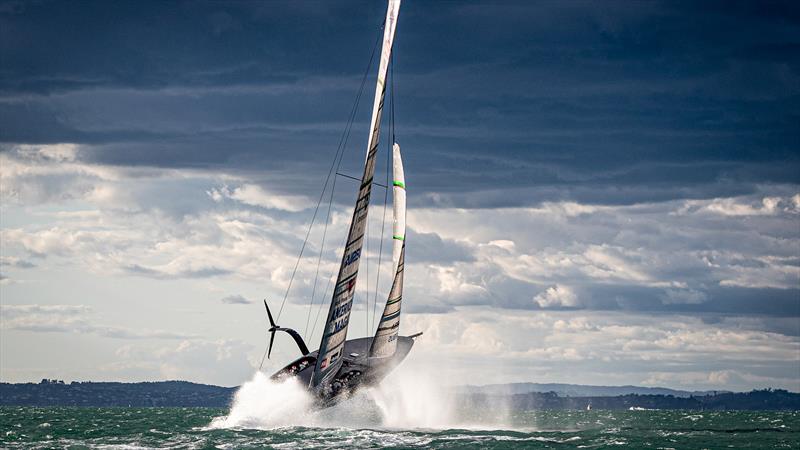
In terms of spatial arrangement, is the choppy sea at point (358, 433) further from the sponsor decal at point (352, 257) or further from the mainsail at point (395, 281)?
the sponsor decal at point (352, 257)

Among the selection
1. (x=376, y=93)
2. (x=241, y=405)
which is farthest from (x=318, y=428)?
(x=376, y=93)

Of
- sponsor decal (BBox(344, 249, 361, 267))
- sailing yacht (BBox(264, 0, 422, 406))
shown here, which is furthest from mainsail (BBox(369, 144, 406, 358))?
sponsor decal (BBox(344, 249, 361, 267))

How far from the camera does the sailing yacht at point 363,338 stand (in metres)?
60.6

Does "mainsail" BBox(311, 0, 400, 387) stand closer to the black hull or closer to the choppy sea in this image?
the black hull

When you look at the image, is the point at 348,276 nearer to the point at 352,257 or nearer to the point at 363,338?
the point at 352,257

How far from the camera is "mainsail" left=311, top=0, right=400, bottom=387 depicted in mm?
60344

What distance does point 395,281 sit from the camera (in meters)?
65.2

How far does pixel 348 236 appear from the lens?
198ft

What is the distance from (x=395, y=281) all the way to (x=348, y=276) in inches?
196

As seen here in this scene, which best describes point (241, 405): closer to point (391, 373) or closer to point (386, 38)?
point (391, 373)

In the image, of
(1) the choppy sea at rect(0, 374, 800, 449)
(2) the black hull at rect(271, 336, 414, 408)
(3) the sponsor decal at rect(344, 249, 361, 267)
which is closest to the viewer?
(1) the choppy sea at rect(0, 374, 800, 449)

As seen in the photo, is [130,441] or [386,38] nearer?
[130,441]

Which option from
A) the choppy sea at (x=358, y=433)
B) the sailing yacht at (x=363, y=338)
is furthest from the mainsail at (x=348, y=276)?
the choppy sea at (x=358, y=433)

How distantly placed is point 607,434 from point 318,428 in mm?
18997
